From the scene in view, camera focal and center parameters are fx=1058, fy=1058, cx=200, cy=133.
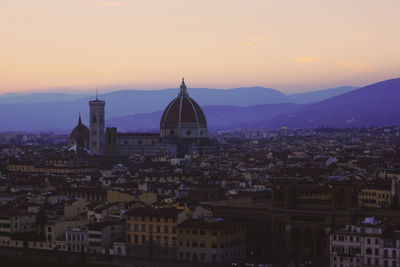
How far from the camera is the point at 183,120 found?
162 meters

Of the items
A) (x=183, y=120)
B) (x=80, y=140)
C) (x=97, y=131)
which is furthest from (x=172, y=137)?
(x=80, y=140)

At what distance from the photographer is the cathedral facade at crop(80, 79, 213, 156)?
15938cm

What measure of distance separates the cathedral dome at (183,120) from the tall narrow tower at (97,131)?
9.69 m

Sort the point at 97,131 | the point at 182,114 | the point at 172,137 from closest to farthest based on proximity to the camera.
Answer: the point at 97,131, the point at 172,137, the point at 182,114

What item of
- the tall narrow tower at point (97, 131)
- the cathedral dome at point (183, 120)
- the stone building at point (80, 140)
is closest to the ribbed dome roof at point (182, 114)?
the cathedral dome at point (183, 120)

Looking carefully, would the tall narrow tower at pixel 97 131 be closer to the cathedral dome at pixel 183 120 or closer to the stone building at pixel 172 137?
the stone building at pixel 172 137

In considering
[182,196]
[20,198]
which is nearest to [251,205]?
[182,196]

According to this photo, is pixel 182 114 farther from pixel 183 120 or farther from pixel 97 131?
pixel 97 131

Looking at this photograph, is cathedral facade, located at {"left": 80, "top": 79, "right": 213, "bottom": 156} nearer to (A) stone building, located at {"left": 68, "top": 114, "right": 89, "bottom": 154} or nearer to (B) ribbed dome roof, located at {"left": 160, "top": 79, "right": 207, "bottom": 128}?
(B) ribbed dome roof, located at {"left": 160, "top": 79, "right": 207, "bottom": 128}

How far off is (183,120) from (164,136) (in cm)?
385

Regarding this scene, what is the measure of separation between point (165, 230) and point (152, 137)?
10522cm

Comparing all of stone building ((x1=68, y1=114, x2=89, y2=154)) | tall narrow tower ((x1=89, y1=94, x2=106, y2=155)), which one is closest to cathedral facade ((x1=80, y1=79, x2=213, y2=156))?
tall narrow tower ((x1=89, y1=94, x2=106, y2=155))

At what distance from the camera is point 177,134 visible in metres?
162

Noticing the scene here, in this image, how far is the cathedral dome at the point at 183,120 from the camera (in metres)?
162
